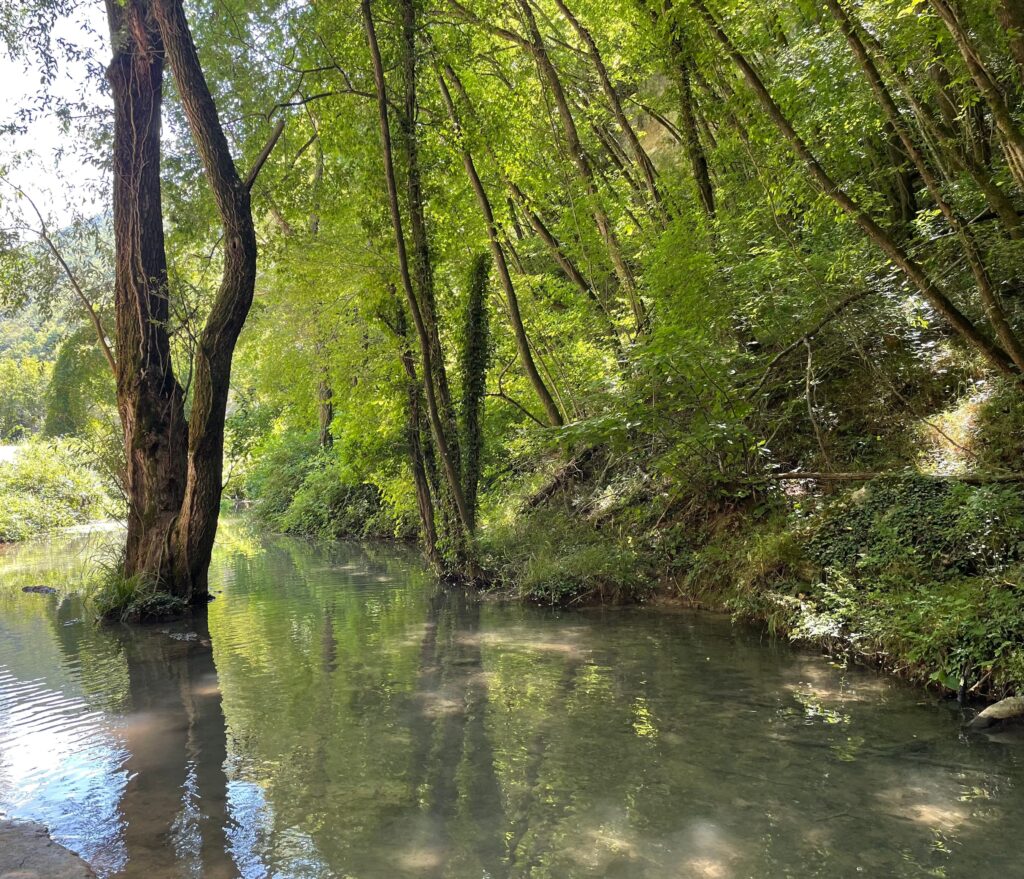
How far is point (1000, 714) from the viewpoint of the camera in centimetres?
455

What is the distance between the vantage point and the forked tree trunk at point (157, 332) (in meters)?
9.18

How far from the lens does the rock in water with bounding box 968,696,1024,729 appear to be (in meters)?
4.55

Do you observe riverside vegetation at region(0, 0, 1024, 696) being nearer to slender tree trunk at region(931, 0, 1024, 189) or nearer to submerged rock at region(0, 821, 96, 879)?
slender tree trunk at region(931, 0, 1024, 189)

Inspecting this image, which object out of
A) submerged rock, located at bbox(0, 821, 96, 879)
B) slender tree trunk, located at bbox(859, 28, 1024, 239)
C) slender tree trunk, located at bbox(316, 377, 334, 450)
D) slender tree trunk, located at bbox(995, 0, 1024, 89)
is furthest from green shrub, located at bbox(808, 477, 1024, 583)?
slender tree trunk, located at bbox(316, 377, 334, 450)

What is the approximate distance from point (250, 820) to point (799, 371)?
742 centimetres

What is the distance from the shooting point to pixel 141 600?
889 centimetres

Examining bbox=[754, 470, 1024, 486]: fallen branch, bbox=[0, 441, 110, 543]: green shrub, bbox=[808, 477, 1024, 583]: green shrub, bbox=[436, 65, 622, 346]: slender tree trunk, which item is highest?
bbox=[436, 65, 622, 346]: slender tree trunk

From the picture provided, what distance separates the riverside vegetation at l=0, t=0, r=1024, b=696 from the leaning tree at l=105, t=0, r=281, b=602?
4 centimetres

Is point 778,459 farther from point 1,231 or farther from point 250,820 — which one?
point 1,231

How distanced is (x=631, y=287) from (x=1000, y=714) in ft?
27.5

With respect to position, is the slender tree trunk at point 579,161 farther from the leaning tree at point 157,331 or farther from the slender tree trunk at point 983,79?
the slender tree trunk at point 983,79

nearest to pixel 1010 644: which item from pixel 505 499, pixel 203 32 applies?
pixel 505 499

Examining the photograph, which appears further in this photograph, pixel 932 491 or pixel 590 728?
pixel 932 491

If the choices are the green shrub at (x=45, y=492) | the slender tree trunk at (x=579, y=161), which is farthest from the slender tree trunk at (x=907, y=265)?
the green shrub at (x=45, y=492)
